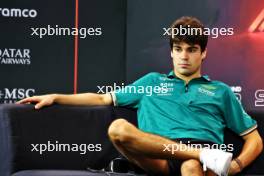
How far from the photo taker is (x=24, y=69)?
4.70 m

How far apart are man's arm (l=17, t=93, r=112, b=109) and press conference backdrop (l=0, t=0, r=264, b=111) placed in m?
1.14

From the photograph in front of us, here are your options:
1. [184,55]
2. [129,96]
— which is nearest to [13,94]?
[129,96]

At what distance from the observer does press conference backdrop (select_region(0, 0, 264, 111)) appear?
15.4 feet

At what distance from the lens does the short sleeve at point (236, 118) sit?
353 cm

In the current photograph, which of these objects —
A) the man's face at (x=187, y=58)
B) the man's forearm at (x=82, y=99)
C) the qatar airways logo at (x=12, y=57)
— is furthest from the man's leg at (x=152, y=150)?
the qatar airways logo at (x=12, y=57)

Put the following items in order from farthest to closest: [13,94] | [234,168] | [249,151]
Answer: [13,94] → [249,151] → [234,168]

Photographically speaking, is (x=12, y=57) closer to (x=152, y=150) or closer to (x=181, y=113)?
(x=181, y=113)

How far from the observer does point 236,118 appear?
3.53 meters

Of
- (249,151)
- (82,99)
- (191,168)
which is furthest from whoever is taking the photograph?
(82,99)

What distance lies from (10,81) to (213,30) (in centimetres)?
158

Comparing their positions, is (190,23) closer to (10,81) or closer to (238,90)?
(238,90)

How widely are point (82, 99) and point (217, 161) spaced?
91 centimetres

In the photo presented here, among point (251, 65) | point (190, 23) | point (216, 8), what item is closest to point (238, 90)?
point (251, 65)

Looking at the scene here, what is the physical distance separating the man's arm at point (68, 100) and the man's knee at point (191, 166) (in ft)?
2.32
